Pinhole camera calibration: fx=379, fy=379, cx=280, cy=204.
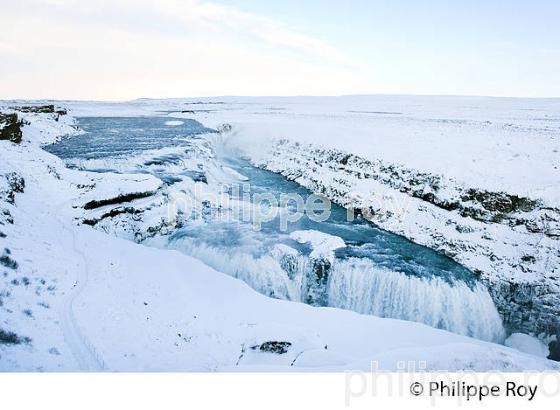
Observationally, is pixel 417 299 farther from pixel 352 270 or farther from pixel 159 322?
pixel 159 322

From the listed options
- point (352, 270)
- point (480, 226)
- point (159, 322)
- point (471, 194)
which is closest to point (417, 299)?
point (352, 270)

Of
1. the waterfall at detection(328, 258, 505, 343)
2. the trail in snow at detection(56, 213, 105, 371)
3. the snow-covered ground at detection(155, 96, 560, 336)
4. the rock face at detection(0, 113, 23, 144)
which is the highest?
the rock face at detection(0, 113, 23, 144)

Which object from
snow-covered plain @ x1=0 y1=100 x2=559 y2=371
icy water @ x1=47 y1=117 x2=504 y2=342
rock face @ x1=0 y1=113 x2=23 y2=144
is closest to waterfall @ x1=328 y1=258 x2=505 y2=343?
icy water @ x1=47 y1=117 x2=504 y2=342

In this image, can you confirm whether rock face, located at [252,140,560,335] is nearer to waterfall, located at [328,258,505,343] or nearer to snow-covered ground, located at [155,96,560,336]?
snow-covered ground, located at [155,96,560,336]

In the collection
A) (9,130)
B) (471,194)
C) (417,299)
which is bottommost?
(417,299)
